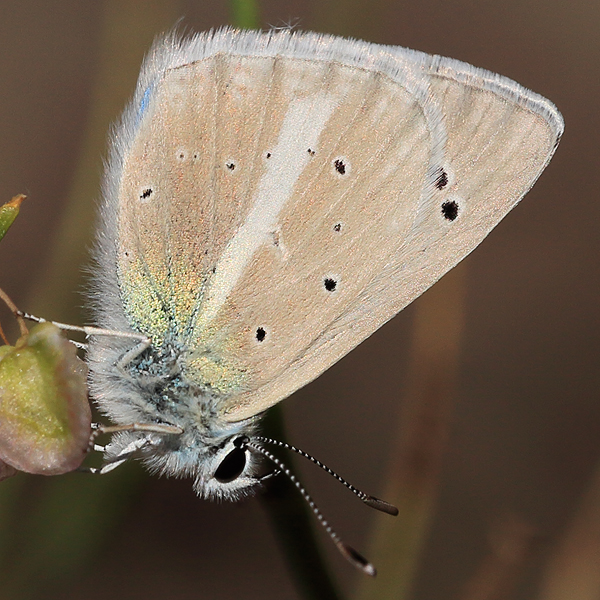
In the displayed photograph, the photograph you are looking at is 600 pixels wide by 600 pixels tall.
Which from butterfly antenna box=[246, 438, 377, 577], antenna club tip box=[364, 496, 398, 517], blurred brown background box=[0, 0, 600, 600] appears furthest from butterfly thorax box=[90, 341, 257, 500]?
blurred brown background box=[0, 0, 600, 600]

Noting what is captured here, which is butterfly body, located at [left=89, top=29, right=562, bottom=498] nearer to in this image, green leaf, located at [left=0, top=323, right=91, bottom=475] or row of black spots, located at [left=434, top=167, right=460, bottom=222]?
row of black spots, located at [left=434, top=167, right=460, bottom=222]

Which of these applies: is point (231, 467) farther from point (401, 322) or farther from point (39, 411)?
point (401, 322)

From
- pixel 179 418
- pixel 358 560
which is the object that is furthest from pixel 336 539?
pixel 179 418

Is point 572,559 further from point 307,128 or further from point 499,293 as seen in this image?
point 499,293

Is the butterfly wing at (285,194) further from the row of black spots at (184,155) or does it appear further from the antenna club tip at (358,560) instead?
the antenna club tip at (358,560)

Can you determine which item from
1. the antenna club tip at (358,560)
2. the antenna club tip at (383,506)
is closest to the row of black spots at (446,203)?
the antenna club tip at (383,506)

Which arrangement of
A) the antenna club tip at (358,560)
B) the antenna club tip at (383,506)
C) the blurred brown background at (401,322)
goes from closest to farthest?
the antenna club tip at (358,560) → the antenna club tip at (383,506) → the blurred brown background at (401,322)

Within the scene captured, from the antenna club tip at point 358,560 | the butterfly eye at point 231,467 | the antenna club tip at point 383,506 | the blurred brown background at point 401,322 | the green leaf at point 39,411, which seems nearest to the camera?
the green leaf at point 39,411
